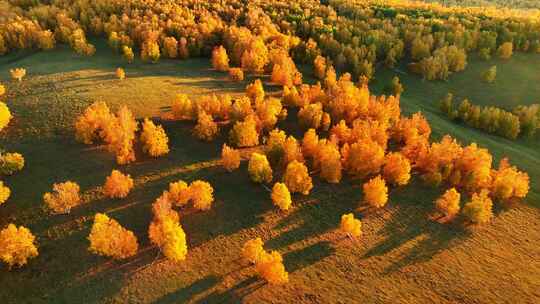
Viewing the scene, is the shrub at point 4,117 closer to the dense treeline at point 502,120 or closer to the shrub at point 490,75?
the dense treeline at point 502,120

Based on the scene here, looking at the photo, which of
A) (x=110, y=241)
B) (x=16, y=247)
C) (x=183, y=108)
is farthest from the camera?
(x=183, y=108)

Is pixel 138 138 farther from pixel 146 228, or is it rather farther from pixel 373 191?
pixel 373 191

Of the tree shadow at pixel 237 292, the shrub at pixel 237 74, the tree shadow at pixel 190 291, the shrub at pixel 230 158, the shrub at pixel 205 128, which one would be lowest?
the tree shadow at pixel 237 292

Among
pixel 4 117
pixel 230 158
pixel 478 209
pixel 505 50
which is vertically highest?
pixel 505 50

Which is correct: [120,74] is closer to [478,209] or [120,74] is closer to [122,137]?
[122,137]

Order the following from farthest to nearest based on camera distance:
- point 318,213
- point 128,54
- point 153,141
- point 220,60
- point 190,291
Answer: point 128,54
point 220,60
point 153,141
point 318,213
point 190,291

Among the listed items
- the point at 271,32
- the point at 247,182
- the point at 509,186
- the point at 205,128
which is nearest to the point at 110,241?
the point at 247,182

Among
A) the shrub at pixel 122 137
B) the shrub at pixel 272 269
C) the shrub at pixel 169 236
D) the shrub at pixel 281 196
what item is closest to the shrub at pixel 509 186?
the shrub at pixel 281 196
